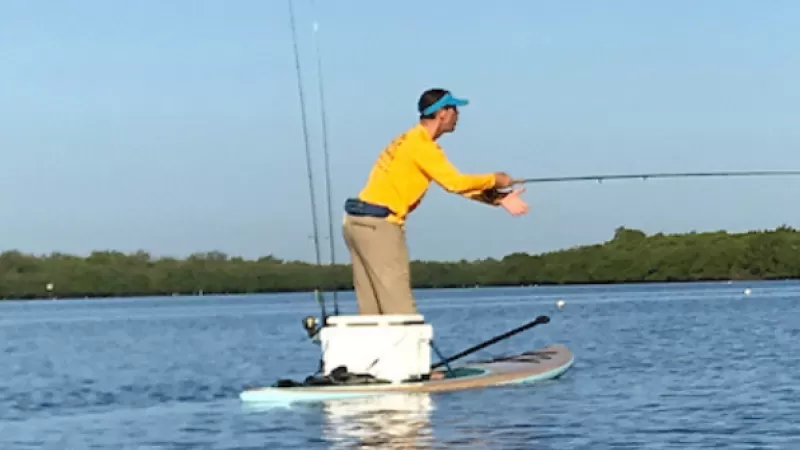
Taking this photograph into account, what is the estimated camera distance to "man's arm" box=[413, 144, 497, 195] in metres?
13.5

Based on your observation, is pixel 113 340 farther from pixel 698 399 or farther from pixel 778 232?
pixel 778 232

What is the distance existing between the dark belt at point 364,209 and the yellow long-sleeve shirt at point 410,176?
35 millimetres

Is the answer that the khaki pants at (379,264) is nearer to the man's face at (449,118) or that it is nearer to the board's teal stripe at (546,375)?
the man's face at (449,118)

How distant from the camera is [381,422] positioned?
12844 mm

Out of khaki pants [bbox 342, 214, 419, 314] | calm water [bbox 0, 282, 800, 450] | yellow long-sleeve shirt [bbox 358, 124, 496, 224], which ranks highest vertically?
yellow long-sleeve shirt [bbox 358, 124, 496, 224]

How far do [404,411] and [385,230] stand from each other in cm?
151

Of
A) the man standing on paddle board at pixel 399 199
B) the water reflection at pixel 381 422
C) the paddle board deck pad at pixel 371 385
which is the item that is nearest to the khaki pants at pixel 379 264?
the man standing on paddle board at pixel 399 199

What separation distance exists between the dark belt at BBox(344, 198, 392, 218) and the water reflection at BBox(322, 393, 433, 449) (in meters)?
1.51

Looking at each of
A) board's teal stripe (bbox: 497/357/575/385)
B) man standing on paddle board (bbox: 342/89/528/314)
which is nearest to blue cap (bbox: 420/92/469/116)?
man standing on paddle board (bbox: 342/89/528/314)

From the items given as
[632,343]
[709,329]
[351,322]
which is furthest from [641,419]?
[709,329]

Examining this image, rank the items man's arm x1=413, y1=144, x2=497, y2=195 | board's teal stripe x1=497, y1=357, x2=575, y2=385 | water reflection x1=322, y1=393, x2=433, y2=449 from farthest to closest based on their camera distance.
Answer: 1. board's teal stripe x1=497, y1=357, x2=575, y2=385
2. man's arm x1=413, y1=144, x2=497, y2=195
3. water reflection x1=322, y1=393, x2=433, y2=449

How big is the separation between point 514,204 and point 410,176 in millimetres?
890

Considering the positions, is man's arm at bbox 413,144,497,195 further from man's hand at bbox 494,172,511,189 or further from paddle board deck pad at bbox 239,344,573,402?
paddle board deck pad at bbox 239,344,573,402

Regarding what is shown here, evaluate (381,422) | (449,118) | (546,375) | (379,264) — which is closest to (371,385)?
(379,264)
